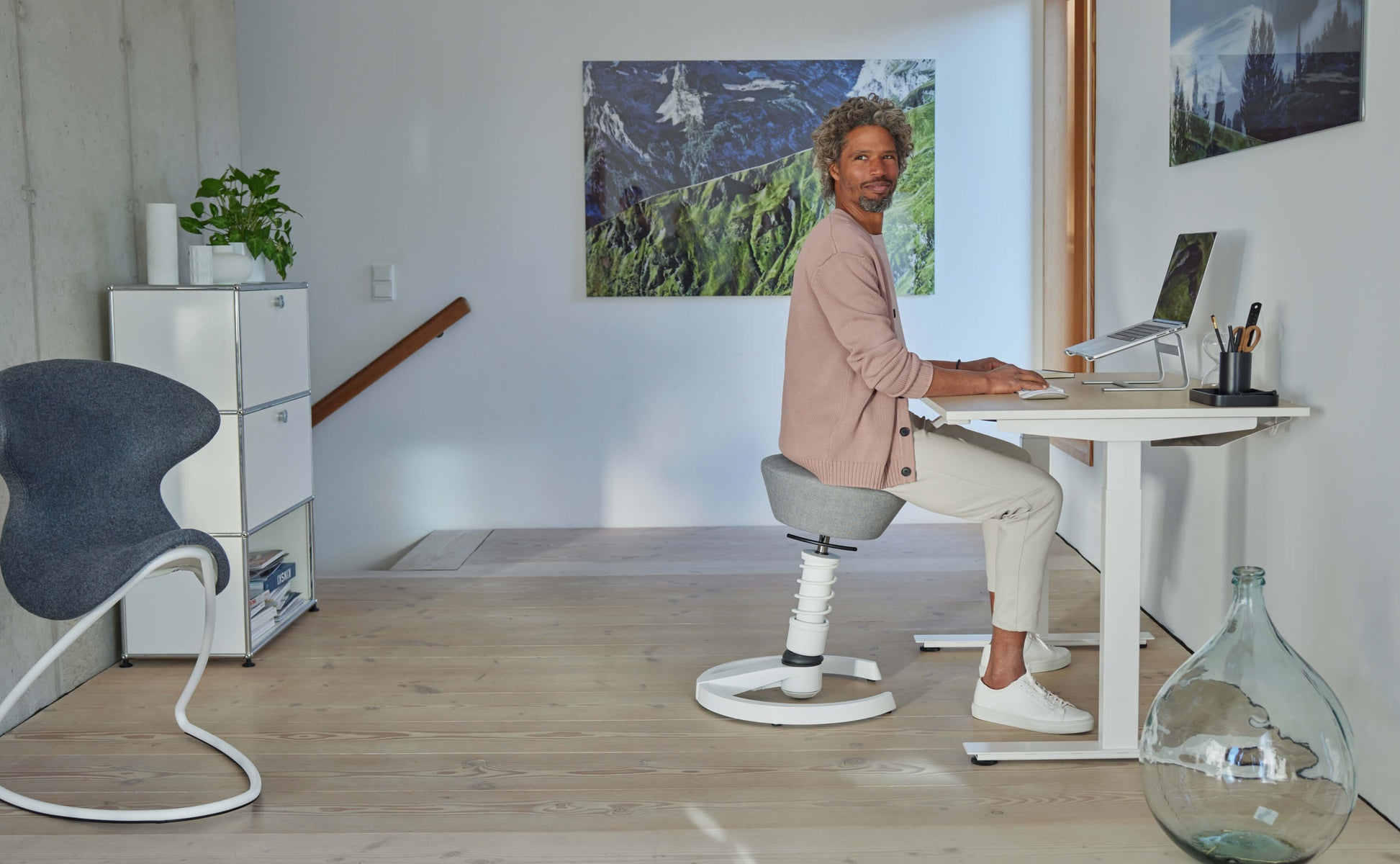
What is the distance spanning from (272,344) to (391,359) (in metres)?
1.34

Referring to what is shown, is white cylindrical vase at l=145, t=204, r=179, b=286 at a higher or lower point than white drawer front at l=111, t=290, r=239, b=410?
higher

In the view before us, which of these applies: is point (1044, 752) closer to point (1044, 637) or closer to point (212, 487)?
point (1044, 637)

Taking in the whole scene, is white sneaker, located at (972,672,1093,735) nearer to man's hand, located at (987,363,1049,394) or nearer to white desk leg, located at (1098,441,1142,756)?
white desk leg, located at (1098,441,1142,756)

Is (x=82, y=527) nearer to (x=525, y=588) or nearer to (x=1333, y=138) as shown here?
(x=525, y=588)

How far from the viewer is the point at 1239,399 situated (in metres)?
2.41

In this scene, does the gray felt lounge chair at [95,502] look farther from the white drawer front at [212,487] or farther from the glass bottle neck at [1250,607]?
the glass bottle neck at [1250,607]

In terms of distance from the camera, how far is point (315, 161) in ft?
15.6

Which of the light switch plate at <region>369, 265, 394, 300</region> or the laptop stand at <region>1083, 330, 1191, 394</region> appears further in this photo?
the light switch plate at <region>369, 265, 394, 300</region>

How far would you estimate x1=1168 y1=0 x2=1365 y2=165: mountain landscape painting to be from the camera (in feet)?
7.61

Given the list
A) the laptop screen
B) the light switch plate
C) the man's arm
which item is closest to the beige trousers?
the man's arm

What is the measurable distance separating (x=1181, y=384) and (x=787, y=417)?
0.94 meters

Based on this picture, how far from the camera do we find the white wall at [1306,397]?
2189 millimetres

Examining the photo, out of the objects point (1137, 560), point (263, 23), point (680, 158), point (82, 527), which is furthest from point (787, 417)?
point (263, 23)

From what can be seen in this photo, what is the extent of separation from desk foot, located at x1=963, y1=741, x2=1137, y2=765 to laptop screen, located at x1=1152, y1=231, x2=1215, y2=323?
986mm
